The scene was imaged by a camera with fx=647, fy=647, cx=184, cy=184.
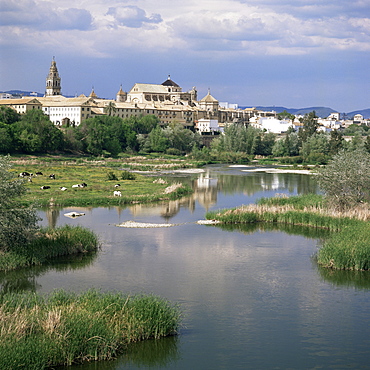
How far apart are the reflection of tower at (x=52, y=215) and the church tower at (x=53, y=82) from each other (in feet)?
426

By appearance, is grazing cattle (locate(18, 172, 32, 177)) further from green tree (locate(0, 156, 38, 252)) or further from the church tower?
the church tower

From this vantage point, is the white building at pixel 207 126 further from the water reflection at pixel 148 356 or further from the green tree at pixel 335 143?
the water reflection at pixel 148 356

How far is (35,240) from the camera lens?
23438 millimetres

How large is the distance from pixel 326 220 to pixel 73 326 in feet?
60.3

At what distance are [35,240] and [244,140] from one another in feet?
250

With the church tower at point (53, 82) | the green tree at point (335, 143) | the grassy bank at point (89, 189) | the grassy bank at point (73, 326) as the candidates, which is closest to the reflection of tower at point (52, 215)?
the grassy bank at point (89, 189)

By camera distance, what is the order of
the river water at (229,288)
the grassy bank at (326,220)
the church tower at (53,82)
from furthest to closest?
1. the church tower at (53,82)
2. the grassy bank at (326,220)
3. the river water at (229,288)

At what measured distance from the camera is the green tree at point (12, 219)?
21.6 meters

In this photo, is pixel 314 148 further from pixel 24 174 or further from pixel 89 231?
pixel 89 231

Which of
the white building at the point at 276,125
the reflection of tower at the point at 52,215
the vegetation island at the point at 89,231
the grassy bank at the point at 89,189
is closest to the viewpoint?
the vegetation island at the point at 89,231

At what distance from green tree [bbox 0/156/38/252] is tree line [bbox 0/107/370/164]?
53657mm

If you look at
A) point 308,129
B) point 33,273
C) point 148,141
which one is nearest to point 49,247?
point 33,273

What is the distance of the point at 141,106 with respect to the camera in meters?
138

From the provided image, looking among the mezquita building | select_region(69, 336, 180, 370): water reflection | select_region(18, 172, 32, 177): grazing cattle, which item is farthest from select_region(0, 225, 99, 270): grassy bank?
the mezquita building
